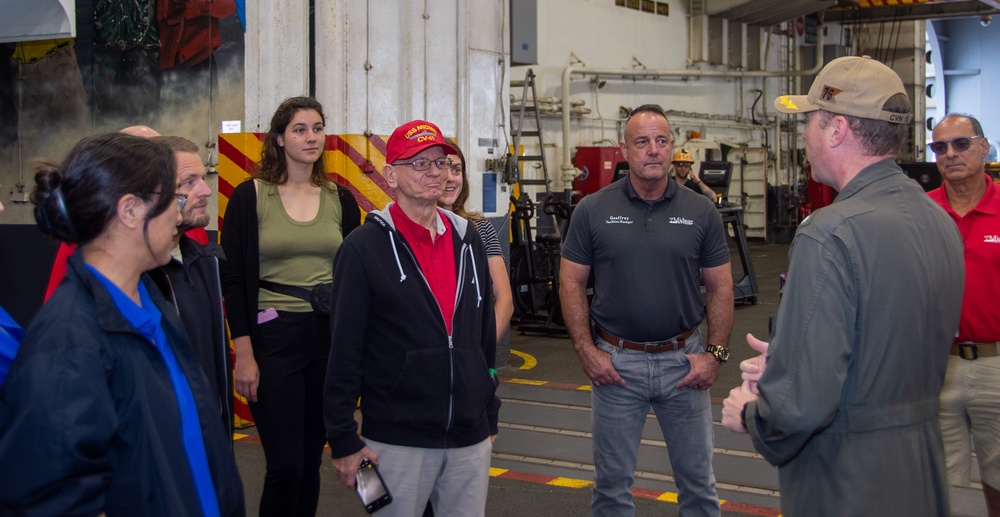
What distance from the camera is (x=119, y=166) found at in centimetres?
212

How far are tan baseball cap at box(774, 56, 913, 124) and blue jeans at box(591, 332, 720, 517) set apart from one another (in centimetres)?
164

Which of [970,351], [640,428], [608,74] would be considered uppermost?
[608,74]

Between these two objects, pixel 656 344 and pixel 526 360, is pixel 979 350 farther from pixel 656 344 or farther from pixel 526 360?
pixel 526 360

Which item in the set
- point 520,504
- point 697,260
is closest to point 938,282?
point 697,260

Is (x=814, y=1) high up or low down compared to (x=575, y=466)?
up

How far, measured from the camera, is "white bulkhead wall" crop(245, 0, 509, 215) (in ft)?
21.3

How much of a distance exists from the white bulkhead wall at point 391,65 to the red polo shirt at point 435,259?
352 centimetres

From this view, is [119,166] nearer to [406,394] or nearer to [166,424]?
[166,424]

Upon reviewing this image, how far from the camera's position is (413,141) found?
10.7ft

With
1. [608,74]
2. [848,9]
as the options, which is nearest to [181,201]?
[608,74]

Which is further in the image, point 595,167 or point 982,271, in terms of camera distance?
point 595,167

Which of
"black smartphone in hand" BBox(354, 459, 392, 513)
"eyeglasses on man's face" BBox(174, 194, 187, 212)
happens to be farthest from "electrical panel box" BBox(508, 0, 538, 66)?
"black smartphone in hand" BBox(354, 459, 392, 513)

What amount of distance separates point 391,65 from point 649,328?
3933mm

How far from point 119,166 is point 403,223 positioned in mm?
1205
